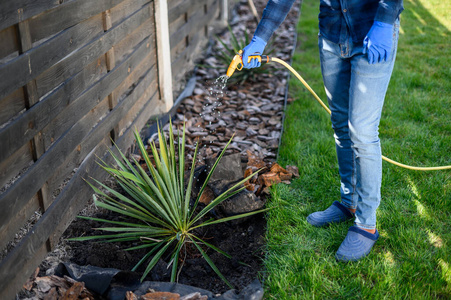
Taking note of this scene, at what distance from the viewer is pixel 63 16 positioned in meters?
2.23

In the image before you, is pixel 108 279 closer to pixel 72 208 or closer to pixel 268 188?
pixel 72 208

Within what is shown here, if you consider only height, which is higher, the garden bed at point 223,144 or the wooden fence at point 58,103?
the wooden fence at point 58,103

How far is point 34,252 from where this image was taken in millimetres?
2078

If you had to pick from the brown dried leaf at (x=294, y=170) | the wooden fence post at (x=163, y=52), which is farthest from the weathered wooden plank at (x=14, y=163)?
the wooden fence post at (x=163, y=52)

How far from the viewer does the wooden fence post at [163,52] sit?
3.79 meters

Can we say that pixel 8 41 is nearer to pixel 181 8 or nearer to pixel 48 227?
pixel 48 227

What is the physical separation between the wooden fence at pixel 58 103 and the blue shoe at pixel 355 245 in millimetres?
1473

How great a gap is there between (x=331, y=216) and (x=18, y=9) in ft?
6.32

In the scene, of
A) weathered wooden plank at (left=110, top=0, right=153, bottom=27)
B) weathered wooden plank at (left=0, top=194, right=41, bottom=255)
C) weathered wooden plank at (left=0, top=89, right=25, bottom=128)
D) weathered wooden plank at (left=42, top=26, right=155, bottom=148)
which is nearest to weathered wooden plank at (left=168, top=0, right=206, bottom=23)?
weathered wooden plank at (left=110, top=0, right=153, bottom=27)

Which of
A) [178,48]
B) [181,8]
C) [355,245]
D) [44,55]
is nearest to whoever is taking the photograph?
[44,55]

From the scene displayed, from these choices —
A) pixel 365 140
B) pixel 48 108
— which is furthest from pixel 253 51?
pixel 48 108

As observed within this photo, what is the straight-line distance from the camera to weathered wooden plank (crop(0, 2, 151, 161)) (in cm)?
184

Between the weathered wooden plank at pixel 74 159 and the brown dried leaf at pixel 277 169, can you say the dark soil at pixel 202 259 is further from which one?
the brown dried leaf at pixel 277 169

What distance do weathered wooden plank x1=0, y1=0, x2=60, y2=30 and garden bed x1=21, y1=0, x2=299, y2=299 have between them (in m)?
1.18
